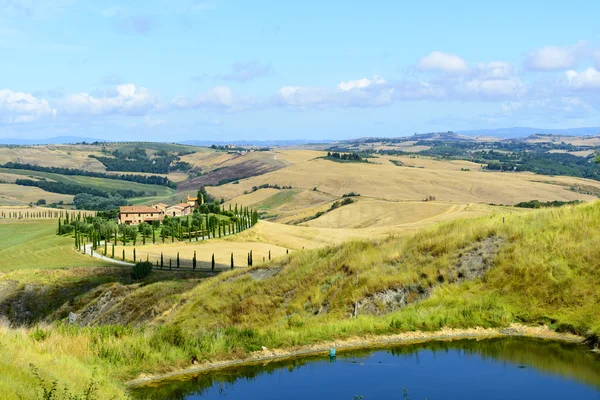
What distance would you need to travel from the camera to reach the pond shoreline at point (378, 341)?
666 inches

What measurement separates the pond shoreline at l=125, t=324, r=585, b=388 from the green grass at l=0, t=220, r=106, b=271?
6341cm

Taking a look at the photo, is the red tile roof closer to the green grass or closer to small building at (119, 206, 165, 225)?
small building at (119, 206, 165, 225)

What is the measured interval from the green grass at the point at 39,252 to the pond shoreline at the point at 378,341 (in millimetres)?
63411

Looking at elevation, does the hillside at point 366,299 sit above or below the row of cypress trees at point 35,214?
above

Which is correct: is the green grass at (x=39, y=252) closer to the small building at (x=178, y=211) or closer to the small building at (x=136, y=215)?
the small building at (x=136, y=215)

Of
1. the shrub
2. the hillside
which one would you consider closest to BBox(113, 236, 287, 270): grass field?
the shrub

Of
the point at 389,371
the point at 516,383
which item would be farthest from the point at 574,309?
the point at 389,371

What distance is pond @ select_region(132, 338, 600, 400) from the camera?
1473 cm

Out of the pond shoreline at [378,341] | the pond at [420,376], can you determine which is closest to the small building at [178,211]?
the pond shoreline at [378,341]

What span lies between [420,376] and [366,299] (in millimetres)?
8062

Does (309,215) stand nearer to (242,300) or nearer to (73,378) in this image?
(242,300)

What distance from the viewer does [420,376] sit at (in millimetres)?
15930

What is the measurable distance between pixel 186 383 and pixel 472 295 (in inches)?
424

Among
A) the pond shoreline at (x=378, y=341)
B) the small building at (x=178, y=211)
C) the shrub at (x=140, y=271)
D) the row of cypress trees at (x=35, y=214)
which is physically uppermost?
the pond shoreline at (x=378, y=341)
